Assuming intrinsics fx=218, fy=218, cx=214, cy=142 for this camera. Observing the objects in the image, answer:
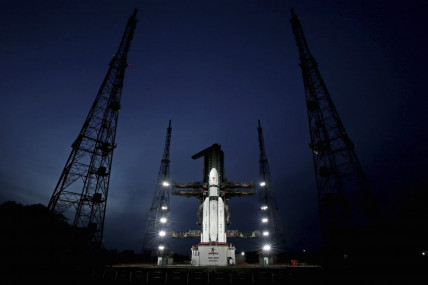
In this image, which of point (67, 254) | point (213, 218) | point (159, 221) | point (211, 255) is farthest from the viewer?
point (159, 221)

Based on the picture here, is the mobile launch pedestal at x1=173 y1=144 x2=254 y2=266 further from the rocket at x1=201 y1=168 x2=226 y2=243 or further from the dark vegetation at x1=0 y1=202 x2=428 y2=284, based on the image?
the dark vegetation at x1=0 y1=202 x2=428 y2=284

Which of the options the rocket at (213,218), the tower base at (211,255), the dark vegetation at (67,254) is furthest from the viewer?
the rocket at (213,218)

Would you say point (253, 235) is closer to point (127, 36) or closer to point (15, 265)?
point (15, 265)

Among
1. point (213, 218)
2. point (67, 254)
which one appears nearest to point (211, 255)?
point (213, 218)

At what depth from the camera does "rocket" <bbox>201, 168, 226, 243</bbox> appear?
34.9 metres

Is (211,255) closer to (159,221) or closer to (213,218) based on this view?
(213,218)

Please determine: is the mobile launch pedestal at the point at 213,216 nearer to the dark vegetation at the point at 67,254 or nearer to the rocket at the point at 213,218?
the rocket at the point at 213,218

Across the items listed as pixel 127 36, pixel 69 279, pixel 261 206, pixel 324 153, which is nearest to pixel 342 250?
pixel 324 153

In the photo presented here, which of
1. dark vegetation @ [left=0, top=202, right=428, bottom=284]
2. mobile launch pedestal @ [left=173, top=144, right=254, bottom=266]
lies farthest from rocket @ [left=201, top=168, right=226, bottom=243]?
dark vegetation @ [left=0, top=202, right=428, bottom=284]

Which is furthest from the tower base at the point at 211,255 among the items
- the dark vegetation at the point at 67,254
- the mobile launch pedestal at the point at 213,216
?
the dark vegetation at the point at 67,254

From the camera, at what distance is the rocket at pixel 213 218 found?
A: 114 feet

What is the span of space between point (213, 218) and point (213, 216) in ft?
1.04

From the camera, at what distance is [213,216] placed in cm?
3619

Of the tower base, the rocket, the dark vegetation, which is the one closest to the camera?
the dark vegetation
